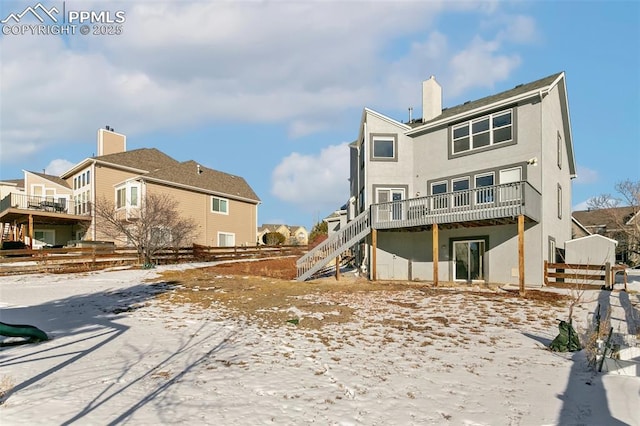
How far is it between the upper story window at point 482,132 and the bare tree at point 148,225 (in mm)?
18576

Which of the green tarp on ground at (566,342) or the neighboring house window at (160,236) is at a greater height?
the neighboring house window at (160,236)

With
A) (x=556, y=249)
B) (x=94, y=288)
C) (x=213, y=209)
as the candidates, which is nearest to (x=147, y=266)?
(x=94, y=288)

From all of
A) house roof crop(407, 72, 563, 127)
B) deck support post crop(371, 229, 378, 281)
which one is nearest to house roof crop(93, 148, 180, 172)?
deck support post crop(371, 229, 378, 281)

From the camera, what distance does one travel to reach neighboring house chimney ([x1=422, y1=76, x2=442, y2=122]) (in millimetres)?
20969

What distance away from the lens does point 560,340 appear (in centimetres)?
714

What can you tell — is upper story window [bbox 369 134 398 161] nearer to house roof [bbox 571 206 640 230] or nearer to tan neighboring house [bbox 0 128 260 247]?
tan neighboring house [bbox 0 128 260 247]

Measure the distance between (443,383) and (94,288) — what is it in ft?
47.0

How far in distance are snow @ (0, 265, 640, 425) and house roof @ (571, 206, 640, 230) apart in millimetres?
31756

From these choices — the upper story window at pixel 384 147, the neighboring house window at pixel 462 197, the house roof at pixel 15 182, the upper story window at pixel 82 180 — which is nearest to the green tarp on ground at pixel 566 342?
the neighboring house window at pixel 462 197

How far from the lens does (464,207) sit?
16.0 m

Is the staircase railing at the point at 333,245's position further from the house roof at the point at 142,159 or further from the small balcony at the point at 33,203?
the small balcony at the point at 33,203

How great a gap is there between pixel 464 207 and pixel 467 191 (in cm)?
78

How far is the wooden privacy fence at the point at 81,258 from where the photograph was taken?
20000 mm

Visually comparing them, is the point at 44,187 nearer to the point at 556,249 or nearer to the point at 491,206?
the point at 491,206
